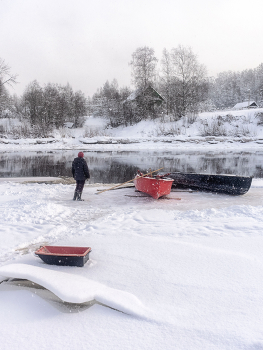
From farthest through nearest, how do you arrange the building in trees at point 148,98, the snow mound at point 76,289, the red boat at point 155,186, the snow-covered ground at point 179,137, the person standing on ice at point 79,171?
the building in trees at point 148,98
the snow-covered ground at point 179,137
the red boat at point 155,186
the person standing on ice at point 79,171
the snow mound at point 76,289

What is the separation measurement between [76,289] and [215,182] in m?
8.40

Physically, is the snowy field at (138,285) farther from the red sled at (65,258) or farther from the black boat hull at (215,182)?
the black boat hull at (215,182)

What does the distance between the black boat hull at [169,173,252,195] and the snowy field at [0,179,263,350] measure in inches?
131

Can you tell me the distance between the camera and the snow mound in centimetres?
311

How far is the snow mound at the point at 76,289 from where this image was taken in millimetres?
3112

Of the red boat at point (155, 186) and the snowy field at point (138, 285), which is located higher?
the red boat at point (155, 186)

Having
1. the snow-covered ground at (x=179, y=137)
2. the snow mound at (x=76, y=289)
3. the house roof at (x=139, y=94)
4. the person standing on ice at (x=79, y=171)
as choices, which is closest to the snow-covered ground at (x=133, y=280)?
Answer: the snow mound at (x=76, y=289)

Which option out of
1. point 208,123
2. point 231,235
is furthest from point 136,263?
point 208,123

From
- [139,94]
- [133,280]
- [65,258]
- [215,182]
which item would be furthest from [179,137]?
[133,280]

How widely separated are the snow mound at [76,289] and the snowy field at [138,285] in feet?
0.04

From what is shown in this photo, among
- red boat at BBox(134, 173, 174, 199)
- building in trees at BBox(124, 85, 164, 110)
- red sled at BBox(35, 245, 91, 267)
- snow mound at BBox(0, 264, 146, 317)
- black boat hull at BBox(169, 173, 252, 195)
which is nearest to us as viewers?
snow mound at BBox(0, 264, 146, 317)

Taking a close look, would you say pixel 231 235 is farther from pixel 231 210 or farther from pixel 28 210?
pixel 28 210

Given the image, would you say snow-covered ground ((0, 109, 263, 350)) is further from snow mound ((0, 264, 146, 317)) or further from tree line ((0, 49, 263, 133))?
tree line ((0, 49, 263, 133))

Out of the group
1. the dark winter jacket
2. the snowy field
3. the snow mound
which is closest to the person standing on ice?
the dark winter jacket
